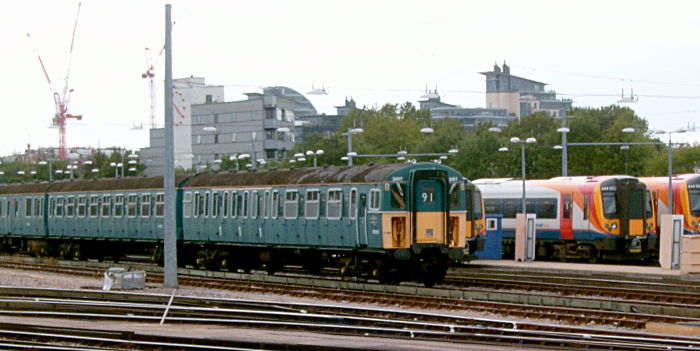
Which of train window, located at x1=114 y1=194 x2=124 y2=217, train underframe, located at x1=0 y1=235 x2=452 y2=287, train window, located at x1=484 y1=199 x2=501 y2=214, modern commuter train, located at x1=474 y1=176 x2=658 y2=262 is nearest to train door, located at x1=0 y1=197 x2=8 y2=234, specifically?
train underframe, located at x1=0 y1=235 x2=452 y2=287

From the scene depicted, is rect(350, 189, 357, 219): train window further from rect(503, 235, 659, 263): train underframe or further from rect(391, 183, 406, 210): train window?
rect(503, 235, 659, 263): train underframe

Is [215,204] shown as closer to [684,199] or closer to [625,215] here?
[625,215]

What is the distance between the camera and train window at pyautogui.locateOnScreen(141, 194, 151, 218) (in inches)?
1700

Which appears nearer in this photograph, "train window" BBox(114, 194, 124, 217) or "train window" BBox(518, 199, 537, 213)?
"train window" BBox(114, 194, 124, 217)

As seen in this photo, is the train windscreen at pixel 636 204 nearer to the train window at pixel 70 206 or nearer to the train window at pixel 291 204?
the train window at pixel 291 204

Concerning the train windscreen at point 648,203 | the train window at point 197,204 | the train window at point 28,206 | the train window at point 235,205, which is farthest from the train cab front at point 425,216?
the train window at point 28,206

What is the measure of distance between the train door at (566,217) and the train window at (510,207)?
121 inches

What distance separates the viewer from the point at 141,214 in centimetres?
4378

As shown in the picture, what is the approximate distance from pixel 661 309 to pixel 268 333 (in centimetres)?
916

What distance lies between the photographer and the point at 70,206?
4978cm

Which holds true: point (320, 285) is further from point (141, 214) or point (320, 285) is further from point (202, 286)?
point (141, 214)

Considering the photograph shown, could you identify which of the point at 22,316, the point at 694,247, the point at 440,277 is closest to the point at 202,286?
the point at 440,277

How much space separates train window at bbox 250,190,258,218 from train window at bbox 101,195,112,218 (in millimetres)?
11770

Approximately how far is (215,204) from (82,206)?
12.0 m
